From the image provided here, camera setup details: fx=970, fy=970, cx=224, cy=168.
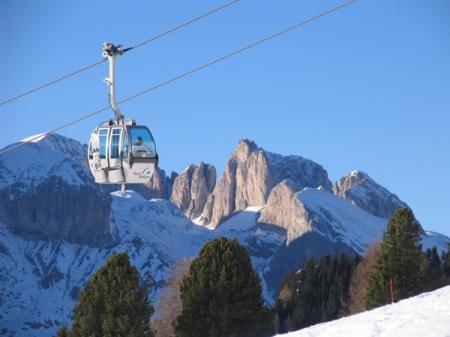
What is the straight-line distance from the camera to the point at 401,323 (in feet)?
121

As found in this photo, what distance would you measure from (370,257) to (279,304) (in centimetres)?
1612

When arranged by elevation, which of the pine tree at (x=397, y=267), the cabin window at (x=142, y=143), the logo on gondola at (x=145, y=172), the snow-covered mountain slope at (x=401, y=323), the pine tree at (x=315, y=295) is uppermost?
the pine tree at (x=315, y=295)

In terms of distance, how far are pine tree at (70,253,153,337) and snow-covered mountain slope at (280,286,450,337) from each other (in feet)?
86.1

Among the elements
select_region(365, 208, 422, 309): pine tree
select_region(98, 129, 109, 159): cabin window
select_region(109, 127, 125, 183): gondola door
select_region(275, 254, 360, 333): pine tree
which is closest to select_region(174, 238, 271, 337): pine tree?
select_region(365, 208, 422, 309): pine tree

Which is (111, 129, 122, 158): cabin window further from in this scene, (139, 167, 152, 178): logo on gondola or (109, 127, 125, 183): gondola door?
(139, 167, 152, 178): logo on gondola

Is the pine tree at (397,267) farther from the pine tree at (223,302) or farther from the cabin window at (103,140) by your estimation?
the cabin window at (103,140)

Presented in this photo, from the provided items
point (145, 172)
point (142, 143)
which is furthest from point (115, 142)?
point (145, 172)

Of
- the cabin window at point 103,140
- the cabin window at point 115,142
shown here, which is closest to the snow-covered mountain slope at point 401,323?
the cabin window at point 115,142

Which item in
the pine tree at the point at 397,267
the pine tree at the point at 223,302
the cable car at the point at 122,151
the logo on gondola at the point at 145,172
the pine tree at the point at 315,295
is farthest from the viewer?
the pine tree at the point at 315,295

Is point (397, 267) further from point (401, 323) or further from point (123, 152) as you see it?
point (123, 152)

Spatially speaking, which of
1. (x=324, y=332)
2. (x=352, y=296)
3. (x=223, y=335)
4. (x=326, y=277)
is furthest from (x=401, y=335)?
(x=326, y=277)

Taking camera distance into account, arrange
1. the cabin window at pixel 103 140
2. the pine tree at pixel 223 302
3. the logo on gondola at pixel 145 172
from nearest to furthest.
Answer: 1. the cabin window at pixel 103 140
2. the logo on gondola at pixel 145 172
3. the pine tree at pixel 223 302

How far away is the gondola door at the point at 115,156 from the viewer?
34.2m

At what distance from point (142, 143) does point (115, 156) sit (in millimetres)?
1101
